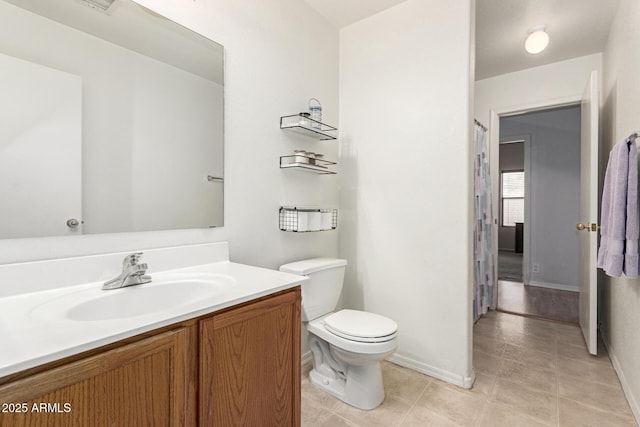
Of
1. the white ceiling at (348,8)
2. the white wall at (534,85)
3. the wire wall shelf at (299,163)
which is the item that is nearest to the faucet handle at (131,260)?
the wire wall shelf at (299,163)

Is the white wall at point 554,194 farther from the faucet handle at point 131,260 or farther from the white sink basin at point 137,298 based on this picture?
the faucet handle at point 131,260

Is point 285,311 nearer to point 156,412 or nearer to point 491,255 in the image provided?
point 156,412

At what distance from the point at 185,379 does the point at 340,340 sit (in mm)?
914

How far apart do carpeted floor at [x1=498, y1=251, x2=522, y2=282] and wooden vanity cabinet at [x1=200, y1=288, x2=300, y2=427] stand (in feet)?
14.8

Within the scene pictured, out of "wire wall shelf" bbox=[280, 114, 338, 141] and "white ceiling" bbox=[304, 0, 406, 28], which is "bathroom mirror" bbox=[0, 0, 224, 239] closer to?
"wire wall shelf" bbox=[280, 114, 338, 141]

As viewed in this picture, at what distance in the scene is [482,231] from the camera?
3.08 m

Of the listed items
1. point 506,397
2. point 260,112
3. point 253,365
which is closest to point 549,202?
point 506,397

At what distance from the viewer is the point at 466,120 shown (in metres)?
1.89

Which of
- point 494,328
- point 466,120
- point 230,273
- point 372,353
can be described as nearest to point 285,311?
point 230,273

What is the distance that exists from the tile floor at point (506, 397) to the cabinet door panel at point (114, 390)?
0.98 metres

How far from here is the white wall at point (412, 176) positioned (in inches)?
76.0

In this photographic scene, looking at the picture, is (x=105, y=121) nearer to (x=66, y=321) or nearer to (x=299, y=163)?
(x=66, y=321)

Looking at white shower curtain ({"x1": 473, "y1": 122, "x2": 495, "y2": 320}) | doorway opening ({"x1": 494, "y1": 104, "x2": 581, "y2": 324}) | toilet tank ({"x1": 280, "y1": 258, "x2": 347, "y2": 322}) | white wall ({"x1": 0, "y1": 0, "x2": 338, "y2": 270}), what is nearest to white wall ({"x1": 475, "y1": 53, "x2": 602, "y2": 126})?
white shower curtain ({"x1": 473, "y1": 122, "x2": 495, "y2": 320})

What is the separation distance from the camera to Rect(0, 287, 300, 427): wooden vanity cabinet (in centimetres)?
67
